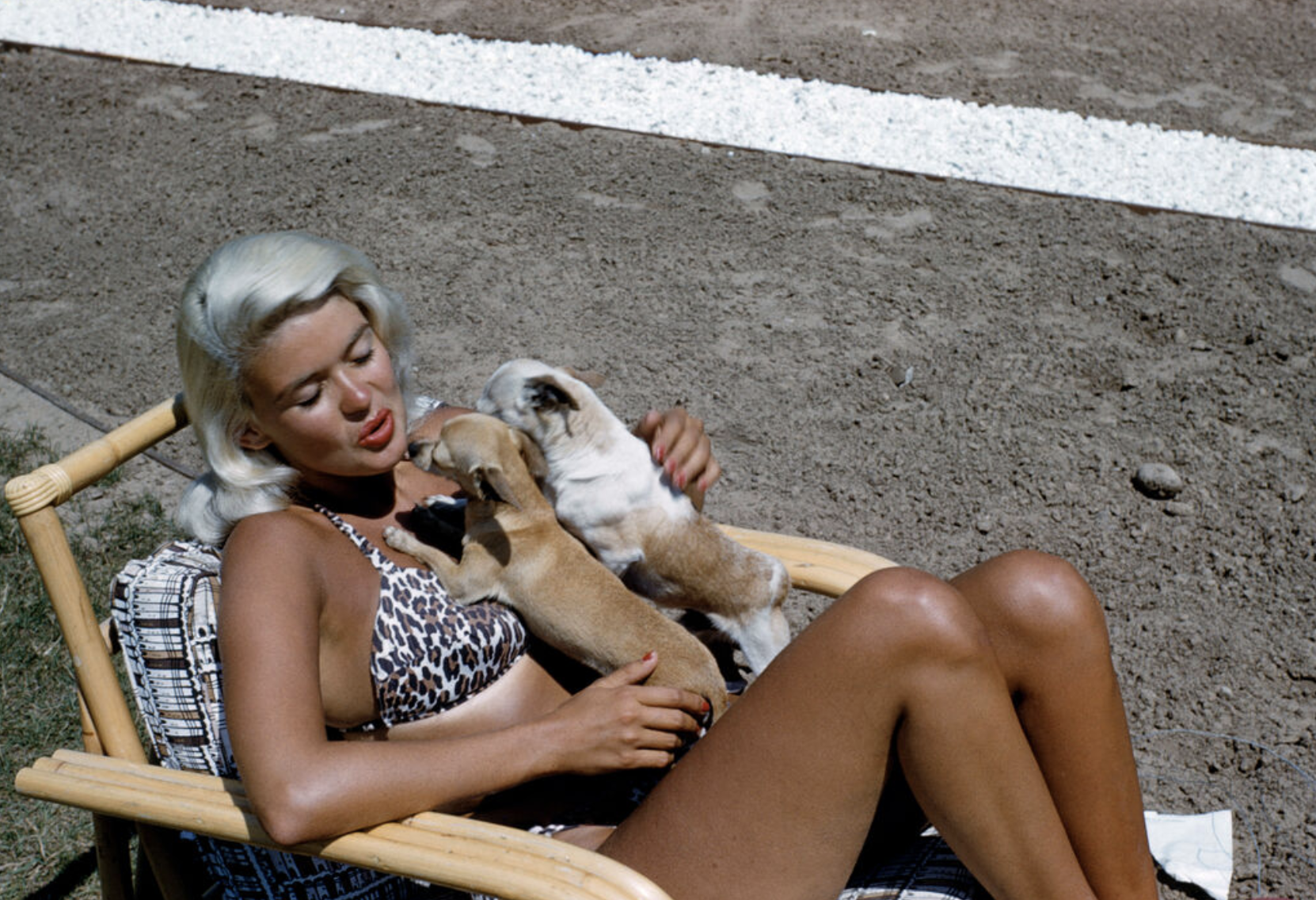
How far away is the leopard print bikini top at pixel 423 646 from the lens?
2172 millimetres

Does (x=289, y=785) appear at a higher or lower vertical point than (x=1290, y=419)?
higher

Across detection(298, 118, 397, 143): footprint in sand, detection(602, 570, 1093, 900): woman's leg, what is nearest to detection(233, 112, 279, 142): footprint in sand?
detection(298, 118, 397, 143): footprint in sand

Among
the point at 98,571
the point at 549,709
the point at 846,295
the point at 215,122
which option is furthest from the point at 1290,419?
the point at 215,122

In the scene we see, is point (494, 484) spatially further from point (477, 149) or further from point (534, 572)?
point (477, 149)

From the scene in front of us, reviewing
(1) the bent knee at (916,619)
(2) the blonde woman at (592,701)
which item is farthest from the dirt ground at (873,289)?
(1) the bent knee at (916,619)

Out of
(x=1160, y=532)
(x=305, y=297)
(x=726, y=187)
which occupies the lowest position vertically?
(x=1160, y=532)

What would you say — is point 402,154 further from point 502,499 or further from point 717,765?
point 717,765

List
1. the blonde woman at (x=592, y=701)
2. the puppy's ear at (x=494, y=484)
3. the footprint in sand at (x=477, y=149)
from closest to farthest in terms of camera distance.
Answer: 1. the blonde woman at (x=592, y=701)
2. the puppy's ear at (x=494, y=484)
3. the footprint in sand at (x=477, y=149)

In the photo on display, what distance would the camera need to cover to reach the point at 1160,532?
365cm

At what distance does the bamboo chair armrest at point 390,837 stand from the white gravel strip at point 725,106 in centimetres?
403

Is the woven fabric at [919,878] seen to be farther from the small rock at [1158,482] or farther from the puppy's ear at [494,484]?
the small rock at [1158,482]

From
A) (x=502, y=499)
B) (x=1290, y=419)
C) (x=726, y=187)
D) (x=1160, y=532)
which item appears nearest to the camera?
(x=502, y=499)

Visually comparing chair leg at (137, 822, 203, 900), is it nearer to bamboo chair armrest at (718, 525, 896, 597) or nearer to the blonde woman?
the blonde woman

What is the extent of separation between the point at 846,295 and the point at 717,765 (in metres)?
2.93
